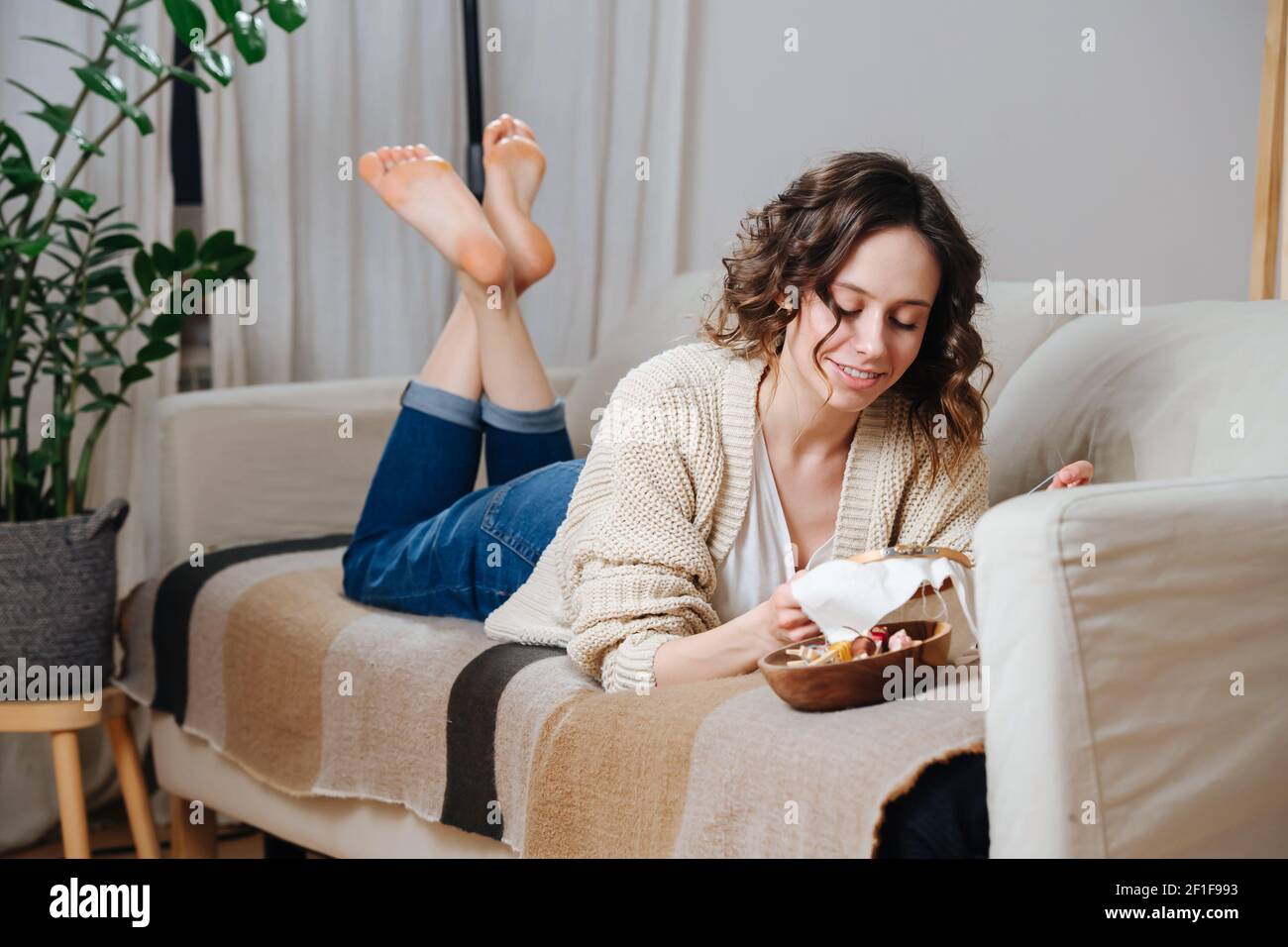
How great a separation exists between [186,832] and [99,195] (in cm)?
106

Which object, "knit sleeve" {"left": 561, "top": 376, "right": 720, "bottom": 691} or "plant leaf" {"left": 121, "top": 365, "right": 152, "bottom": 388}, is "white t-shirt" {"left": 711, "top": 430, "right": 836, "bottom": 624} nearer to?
"knit sleeve" {"left": 561, "top": 376, "right": 720, "bottom": 691}

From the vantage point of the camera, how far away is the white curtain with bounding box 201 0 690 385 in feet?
8.22

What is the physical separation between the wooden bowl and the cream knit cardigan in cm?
18

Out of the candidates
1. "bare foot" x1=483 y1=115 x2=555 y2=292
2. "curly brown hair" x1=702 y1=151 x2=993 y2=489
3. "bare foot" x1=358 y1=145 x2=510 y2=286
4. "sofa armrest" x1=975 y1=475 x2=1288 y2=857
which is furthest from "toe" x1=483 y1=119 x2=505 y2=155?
"sofa armrest" x1=975 y1=475 x2=1288 y2=857

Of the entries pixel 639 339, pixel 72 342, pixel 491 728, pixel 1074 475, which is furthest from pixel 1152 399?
pixel 72 342

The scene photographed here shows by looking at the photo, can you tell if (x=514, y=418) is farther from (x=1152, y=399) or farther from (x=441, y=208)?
(x=1152, y=399)

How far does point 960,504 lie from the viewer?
1.42 meters

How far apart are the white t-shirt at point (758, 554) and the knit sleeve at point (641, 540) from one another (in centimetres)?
4

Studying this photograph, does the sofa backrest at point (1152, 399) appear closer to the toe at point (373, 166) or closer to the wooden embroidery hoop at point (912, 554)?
the wooden embroidery hoop at point (912, 554)

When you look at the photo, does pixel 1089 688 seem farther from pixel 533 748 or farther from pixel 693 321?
pixel 693 321

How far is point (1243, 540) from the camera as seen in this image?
1.03 m

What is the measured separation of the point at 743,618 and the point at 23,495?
1222 mm
